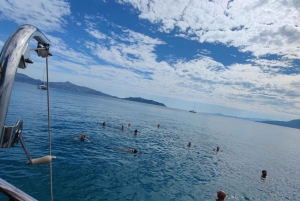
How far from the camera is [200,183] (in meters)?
19.8

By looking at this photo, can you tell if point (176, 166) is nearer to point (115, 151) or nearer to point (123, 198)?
point (115, 151)

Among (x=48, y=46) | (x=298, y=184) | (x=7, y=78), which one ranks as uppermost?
(x=48, y=46)

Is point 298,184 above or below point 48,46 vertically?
below

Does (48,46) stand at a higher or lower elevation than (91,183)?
higher

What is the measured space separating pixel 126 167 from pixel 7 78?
2001 centimetres

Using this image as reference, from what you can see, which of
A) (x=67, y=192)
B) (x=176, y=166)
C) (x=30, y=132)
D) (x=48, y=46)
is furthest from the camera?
(x=30, y=132)

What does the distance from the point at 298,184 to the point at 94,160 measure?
3141 cm

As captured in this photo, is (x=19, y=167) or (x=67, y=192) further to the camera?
(x=19, y=167)

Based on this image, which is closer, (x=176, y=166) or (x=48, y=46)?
(x=48, y=46)

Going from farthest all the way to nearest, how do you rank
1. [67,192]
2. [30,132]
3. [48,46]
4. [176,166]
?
[30,132] < [176,166] < [67,192] < [48,46]

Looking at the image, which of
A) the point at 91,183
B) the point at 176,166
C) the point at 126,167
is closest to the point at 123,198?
the point at 91,183

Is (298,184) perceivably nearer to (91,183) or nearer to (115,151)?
(115,151)

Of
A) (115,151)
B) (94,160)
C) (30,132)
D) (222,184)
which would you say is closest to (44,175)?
(94,160)

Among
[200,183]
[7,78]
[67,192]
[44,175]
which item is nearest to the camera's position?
[7,78]
